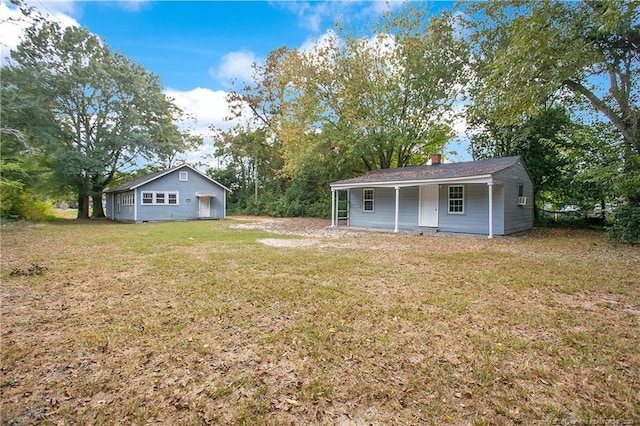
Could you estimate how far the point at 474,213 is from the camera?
39.5ft

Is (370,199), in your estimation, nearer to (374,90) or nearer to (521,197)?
(521,197)

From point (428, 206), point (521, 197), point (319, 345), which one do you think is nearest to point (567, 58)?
point (521, 197)

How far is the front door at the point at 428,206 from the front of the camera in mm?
13016

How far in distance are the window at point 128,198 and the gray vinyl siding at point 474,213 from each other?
19.5 meters

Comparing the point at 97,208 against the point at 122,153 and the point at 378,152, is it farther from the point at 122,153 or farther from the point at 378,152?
the point at 378,152

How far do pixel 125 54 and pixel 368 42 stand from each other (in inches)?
646

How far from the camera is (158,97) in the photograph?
67.4 feet

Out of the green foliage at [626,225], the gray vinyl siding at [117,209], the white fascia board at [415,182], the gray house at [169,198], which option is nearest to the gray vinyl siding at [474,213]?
the white fascia board at [415,182]

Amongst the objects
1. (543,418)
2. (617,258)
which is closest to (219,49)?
(543,418)

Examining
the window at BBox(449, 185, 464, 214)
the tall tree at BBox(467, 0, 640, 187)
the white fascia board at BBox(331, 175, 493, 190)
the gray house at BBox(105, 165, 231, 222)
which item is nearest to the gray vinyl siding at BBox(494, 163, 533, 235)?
the white fascia board at BBox(331, 175, 493, 190)

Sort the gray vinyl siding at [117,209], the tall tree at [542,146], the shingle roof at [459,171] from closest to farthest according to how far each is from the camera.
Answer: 1. the shingle roof at [459,171]
2. the tall tree at [542,146]
3. the gray vinyl siding at [117,209]

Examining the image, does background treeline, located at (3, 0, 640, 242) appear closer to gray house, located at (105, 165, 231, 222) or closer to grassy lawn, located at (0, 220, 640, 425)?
gray house, located at (105, 165, 231, 222)

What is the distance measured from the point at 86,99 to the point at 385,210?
2000 centimetres

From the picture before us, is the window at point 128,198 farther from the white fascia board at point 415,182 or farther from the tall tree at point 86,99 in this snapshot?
the white fascia board at point 415,182
